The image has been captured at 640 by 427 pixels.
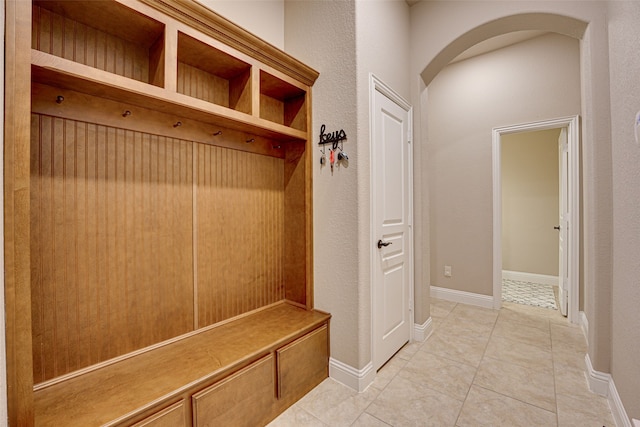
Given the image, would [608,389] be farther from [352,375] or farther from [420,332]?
[352,375]

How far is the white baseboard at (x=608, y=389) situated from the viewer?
5.06 ft

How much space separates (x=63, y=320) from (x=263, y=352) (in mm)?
968

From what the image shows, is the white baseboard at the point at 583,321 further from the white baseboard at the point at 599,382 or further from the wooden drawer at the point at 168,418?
the wooden drawer at the point at 168,418

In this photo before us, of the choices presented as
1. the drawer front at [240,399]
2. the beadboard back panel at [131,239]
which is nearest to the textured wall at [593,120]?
the drawer front at [240,399]

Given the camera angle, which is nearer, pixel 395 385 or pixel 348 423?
pixel 348 423

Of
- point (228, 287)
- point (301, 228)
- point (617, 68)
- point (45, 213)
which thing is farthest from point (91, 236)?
point (617, 68)

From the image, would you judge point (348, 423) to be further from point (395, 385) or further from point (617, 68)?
point (617, 68)

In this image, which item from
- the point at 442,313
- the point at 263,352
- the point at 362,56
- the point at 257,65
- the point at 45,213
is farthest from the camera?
the point at 442,313

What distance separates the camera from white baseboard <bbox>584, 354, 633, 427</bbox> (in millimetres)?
1541

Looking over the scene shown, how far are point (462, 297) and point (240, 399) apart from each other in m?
3.09

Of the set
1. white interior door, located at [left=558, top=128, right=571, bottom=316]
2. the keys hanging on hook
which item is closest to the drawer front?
the keys hanging on hook

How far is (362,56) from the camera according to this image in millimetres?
1939

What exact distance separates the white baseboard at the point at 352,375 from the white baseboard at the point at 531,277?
13.3 ft

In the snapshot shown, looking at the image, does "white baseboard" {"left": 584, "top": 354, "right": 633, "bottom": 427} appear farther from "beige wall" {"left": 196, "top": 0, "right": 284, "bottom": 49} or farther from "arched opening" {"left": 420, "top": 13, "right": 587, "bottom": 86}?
"beige wall" {"left": 196, "top": 0, "right": 284, "bottom": 49}
